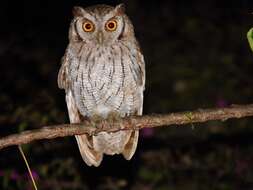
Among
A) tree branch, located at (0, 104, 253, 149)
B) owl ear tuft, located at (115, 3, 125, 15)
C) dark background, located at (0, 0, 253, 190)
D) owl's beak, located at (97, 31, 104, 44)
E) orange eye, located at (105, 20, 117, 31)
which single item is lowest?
dark background, located at (0, 0, 253, 190)

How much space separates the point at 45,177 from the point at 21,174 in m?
0.20

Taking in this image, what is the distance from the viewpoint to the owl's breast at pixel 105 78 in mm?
3938

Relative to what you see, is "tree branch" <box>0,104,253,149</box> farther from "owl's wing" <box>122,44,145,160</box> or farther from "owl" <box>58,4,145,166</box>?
"owl's wing" <box>122,44,145,160</box>

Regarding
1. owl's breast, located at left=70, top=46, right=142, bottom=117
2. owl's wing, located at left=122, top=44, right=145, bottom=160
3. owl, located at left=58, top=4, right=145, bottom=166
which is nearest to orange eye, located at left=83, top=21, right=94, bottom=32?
owl, located at left=58, top=4, right=145, bottom=166

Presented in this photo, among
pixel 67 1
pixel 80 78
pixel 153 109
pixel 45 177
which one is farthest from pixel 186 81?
pixel 80 78

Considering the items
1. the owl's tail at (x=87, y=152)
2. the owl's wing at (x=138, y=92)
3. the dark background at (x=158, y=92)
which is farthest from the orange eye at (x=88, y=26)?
the dark background at (x=158, y=92)

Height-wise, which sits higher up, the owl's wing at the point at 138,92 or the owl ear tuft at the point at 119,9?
the owl ear tuft at the point at 119,9

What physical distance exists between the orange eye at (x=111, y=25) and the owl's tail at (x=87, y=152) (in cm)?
76

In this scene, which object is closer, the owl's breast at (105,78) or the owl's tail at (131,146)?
the owl's breast at (105,78)

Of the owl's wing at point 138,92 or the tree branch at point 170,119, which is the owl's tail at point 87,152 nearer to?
the owl's wing at point 138,92

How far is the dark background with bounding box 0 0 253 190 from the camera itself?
17.3ft

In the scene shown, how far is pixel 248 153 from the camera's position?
20.0ft

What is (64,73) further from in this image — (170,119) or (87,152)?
(170,119)

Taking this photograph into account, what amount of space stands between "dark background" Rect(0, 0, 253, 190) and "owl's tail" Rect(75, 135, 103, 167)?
0.63 m
